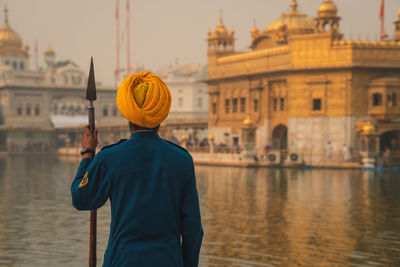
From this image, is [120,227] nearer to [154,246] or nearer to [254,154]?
[154,246]

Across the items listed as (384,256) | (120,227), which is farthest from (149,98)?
(384,256)

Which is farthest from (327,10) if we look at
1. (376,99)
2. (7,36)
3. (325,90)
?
(7,36)

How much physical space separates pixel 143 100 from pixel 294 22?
52.8 meters

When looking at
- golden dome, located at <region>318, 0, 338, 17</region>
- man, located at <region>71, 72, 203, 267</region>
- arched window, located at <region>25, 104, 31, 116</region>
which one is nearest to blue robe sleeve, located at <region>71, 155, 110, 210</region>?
man, located at <region>71, 72, 203, 267</region>

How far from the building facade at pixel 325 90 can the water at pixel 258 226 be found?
58.3 feet

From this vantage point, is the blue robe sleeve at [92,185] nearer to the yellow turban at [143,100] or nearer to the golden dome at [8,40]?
the yellow turban at [143,100]

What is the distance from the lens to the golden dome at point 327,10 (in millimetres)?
45000

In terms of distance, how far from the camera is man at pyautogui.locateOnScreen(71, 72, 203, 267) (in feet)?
13.0

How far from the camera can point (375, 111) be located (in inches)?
1667

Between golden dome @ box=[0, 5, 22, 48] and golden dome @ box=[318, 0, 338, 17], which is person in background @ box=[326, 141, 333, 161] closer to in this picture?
golden dome @ box=[318, 0, 338, 17]

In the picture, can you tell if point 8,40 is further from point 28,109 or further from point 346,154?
point 346,154

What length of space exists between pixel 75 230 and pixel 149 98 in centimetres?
989

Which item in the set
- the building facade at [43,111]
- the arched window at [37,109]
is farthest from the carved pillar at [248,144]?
the arched window at [37,109]

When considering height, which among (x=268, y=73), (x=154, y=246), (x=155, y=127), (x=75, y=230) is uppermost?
(x=268, y=73)
